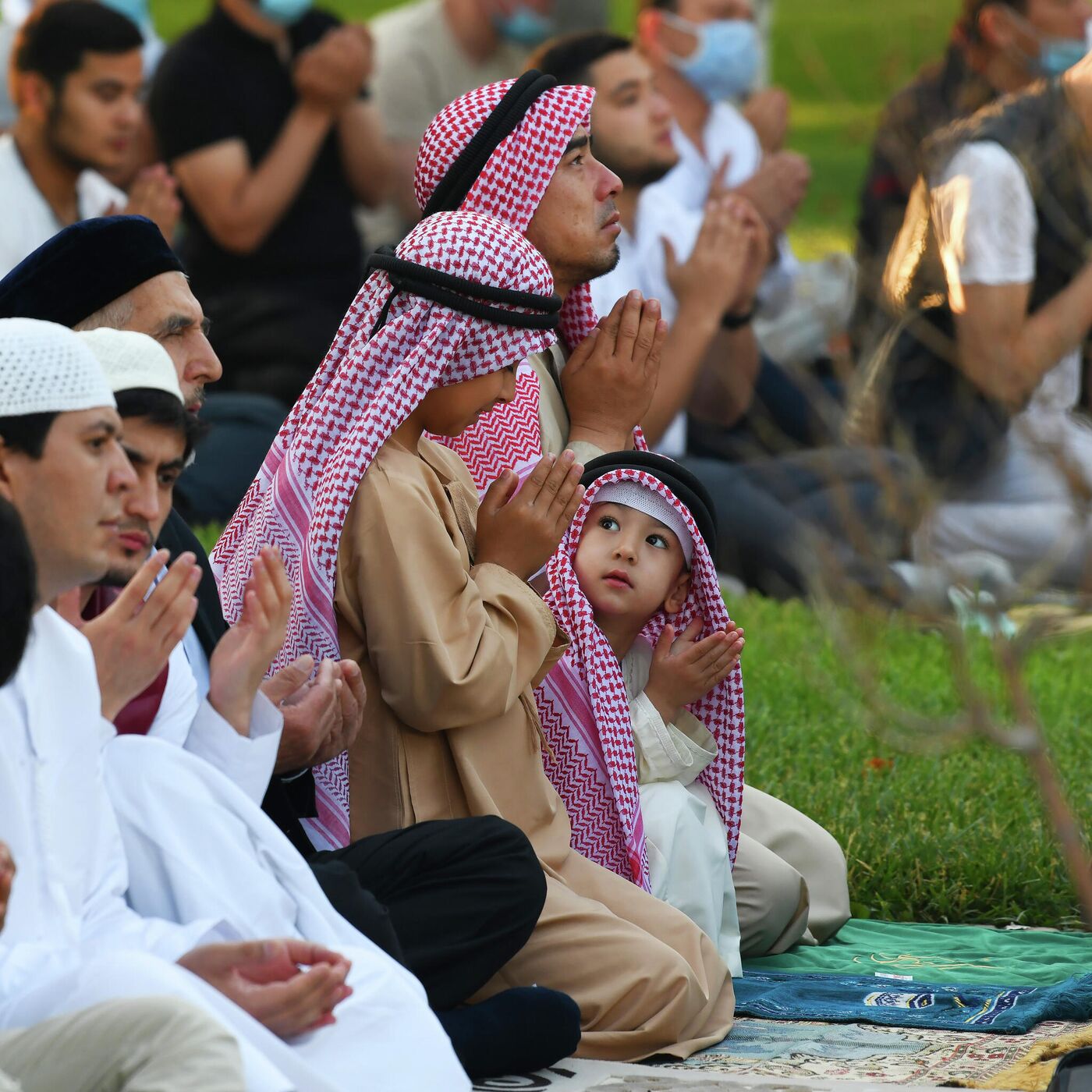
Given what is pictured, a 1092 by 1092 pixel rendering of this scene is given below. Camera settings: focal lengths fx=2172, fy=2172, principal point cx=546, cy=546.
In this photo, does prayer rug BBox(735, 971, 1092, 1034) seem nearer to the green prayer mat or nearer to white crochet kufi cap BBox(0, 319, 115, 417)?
the green prayer mat

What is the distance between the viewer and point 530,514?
14.5 feet

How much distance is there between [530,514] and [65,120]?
13.9 ft

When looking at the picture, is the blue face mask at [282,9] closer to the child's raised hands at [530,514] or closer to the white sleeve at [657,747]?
the white sleeve at [657,747]

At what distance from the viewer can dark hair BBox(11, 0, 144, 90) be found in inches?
314

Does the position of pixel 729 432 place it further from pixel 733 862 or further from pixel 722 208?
pixel 733 862

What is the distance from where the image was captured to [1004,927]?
557 centimetres

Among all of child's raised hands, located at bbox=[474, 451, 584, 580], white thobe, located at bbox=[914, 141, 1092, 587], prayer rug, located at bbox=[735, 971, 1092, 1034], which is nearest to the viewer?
child's raised hands, located at bbox=[474, 451, 584, 580]

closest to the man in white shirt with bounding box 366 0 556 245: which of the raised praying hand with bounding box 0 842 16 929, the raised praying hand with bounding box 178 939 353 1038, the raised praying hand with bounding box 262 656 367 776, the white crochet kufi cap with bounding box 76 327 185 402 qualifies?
the raised praying hand with bounding box 262 656 367 776

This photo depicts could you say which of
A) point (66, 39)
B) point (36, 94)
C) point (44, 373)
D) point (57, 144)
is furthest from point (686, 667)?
point (66, 39)

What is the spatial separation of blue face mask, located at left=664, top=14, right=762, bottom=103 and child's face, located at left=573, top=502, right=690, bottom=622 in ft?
16.0


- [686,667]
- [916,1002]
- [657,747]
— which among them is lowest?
[916,1002]

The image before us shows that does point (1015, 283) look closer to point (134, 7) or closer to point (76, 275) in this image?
point (76, 275)

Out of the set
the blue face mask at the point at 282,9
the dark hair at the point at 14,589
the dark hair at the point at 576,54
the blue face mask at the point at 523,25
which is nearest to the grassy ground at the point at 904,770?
the dark hair at the point at 576,54

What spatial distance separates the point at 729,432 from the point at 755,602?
90cm
